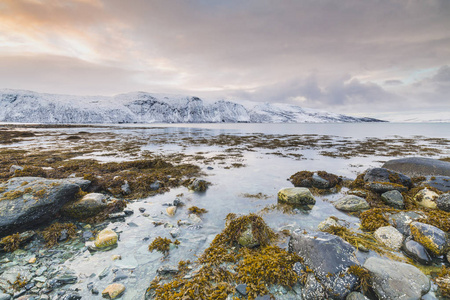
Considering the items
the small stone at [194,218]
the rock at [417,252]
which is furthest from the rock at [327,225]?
the small stone at [194,218]

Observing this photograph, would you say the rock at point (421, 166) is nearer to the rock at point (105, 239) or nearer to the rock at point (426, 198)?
the rock at point (426, 198)

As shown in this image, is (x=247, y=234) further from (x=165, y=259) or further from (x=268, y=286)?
(x=165, y=259)

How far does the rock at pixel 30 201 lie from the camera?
533 centimetres

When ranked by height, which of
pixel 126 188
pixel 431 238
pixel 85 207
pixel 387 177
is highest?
pixel 387 177

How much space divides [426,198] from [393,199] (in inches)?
43.2

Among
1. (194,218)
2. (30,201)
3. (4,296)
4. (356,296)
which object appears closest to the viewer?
(356,296)

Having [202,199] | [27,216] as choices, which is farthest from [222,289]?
[27,216]

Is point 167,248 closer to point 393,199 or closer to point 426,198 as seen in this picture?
point 393,199

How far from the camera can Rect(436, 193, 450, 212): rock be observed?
688cm

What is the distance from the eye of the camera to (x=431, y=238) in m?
4.82

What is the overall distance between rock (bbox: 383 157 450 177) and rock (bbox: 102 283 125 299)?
16.2 metres

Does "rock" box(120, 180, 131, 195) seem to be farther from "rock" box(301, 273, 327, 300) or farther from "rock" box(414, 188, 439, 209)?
"rock" box(414, 188, 439, 209)

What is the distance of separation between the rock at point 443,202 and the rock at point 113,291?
10.9m

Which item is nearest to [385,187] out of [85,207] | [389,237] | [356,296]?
[389,237]
